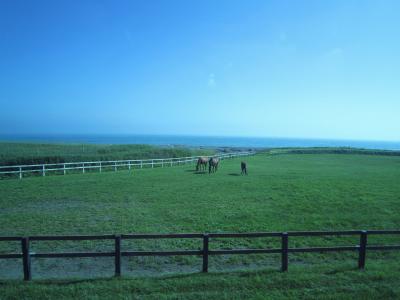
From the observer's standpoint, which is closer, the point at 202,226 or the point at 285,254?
the point at 285,254

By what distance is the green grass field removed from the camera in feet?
19.3

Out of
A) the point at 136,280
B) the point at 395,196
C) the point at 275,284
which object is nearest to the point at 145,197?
the point at 136,280

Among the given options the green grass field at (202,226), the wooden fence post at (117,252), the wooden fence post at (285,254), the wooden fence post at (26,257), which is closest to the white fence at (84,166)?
the green grass field at (202,226)

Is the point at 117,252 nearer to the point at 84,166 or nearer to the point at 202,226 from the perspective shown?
the point at 202,226

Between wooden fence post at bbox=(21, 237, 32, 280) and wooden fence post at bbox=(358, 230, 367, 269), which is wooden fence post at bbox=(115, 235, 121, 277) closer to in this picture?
wooden fence post at bbox=(21, 237, 32, 280)

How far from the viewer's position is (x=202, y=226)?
411 inches

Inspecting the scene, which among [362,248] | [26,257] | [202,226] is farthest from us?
[202,226]

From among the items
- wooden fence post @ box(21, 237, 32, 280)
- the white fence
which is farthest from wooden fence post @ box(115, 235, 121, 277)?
the white fence

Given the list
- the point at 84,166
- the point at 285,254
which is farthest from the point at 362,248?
the point at 84,166

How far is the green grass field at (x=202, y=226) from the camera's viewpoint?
5887mm

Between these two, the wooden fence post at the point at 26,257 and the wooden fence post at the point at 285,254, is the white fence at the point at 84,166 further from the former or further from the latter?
the wooden fence post at the point at 285,254

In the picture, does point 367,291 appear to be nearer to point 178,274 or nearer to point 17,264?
point 178,274

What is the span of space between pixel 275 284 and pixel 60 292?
4.30 m

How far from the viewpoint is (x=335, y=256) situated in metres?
8.12
